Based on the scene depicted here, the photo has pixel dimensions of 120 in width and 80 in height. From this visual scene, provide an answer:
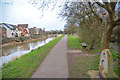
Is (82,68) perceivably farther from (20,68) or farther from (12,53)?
(12,53)

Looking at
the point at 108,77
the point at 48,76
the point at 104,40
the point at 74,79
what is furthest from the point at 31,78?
the point at 104,40

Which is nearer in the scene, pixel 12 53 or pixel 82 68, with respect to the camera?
pixel 82 68

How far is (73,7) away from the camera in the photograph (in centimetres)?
983

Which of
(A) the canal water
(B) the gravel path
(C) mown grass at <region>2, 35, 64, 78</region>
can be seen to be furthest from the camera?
(A) the canal water

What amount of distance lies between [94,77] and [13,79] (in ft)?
10.4

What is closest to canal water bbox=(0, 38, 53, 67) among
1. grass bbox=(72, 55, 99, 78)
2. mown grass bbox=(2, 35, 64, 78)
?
mown grass bbox=(2, 35, 64, 78)

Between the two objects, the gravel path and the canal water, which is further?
the canal water

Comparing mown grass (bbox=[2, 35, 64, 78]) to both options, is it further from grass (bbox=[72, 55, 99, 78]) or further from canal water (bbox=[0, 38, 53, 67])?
grass (bbox=[72, 55, 99, 78])

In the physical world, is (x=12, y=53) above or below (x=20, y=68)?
below

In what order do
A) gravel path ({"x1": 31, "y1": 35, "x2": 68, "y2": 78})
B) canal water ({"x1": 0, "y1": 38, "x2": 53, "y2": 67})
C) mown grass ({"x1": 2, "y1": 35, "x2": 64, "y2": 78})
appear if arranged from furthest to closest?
canal water ({"x1": 0, "y1": 38, "x2": 53, "y2": 67}) < mown grass ({"x1": 2, "y1": 35, "x2": 64, "y2": 78}) < gravel path ({"x1": 31, "y1": 35, "x2": 68, "y2": 78})

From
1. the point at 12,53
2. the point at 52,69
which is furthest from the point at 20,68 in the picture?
the point at 12,53

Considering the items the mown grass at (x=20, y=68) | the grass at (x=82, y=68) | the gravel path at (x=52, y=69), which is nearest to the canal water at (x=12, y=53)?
the mown grass at (x=20, y=68)

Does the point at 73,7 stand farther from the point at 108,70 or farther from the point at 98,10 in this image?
the point at 108,70

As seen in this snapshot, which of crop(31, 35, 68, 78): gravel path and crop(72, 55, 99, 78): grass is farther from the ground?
crop(31, 35, 68, 78): gravel path
